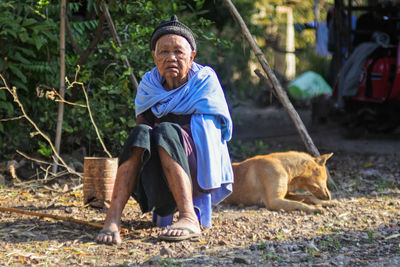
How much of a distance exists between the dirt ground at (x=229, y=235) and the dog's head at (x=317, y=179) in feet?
0.57

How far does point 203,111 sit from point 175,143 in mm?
346

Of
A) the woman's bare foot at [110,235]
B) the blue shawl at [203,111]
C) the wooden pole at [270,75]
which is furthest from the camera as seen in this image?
the wooden pole at [270,75]

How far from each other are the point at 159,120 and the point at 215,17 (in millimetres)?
4700

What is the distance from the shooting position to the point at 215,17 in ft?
26.9

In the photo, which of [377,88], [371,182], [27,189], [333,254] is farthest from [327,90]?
[333,254]

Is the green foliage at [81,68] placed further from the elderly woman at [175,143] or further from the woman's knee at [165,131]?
the woman's knee at [165,131]

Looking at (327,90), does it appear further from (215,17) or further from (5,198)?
(5,198)

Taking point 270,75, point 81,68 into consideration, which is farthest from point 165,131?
point 81,68

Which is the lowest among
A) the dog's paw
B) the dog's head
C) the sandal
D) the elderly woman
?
the dog's paw

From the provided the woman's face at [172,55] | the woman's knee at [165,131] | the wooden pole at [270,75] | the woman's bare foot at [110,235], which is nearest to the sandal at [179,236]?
the woman's bare foot at [110,235]

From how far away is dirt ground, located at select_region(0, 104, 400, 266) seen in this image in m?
3.12

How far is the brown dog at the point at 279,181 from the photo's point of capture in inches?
180

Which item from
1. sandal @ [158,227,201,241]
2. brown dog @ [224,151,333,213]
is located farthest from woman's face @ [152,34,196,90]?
brown dog @ [224,151,333,213]

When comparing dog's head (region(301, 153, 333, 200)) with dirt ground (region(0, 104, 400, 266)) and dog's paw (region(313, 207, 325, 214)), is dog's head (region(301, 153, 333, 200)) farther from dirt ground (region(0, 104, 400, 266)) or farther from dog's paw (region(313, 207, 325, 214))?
dog's paw (region(313, 207, 325, 214))
